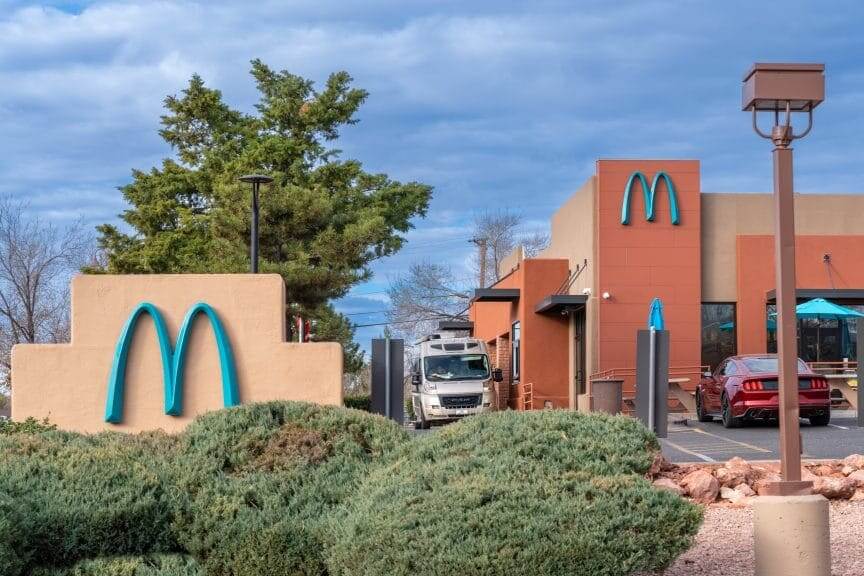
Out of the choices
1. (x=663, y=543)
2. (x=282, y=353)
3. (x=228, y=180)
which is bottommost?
(x=663, y=543)

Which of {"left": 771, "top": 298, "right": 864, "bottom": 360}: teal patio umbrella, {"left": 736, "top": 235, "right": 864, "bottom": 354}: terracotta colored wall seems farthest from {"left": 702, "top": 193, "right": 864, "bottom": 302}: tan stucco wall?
{"left": 771, "top": 298, "right": 864, "bottom": 360}: teal patio umbrella

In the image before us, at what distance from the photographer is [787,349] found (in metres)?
7.81

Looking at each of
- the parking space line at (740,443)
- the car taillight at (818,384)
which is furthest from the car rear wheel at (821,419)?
the parking space line at (740,443)

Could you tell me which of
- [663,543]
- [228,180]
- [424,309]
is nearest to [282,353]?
[663,543]

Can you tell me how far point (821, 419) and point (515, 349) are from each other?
1626 centimetres

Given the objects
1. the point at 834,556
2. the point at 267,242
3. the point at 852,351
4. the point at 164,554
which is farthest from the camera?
the point at 852,351

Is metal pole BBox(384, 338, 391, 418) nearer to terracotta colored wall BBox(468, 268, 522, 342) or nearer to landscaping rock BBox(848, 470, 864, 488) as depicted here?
landscaping rock BBox(848, 470, 864, 488)

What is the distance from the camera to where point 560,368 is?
35.5 meters

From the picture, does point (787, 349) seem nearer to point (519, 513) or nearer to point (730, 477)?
point (519, 513)

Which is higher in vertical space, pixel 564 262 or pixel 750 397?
pixel 564 262

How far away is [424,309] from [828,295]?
32.0 m

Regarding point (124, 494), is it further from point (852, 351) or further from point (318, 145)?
point (318, 145)

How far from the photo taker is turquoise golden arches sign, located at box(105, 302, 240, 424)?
14.4 m

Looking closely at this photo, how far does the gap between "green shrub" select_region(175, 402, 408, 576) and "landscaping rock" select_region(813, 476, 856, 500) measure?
5574 mm
